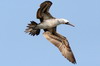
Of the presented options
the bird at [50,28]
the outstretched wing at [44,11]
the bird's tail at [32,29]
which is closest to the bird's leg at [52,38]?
the bird at [50,28]

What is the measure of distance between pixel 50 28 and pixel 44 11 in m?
1.29

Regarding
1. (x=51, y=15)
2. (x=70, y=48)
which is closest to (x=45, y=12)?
(x=51, y=15)

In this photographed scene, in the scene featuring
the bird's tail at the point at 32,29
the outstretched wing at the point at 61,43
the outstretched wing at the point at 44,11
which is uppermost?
the outstretched wing at the point at 44,11

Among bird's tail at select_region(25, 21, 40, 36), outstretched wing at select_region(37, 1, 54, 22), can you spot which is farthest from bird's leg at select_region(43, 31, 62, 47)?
outstretched wing at select_region(37, 1, 54, 22)

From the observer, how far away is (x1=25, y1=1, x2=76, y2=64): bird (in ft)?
114

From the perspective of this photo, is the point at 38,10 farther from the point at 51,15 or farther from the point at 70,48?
the point at 70,48

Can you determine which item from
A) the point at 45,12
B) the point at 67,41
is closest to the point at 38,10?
the point at 45,12

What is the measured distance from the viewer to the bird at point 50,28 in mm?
34750

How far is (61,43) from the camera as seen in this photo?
36.2 metres

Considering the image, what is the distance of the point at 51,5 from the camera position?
3553 cm

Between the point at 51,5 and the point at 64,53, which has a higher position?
the point at 51,5

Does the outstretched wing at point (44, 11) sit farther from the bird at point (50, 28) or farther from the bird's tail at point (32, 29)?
the bird's tail at point (32, 29)

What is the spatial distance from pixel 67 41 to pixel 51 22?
2.43 m

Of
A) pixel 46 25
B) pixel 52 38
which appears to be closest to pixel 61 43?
pixel 52 38
